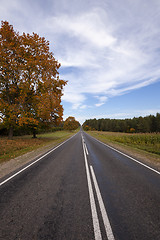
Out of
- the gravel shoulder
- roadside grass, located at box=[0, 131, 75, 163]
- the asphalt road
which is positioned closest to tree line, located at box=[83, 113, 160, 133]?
the gravel shoulder

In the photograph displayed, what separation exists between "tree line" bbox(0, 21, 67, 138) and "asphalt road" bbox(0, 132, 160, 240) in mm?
10810

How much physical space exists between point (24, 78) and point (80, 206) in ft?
53.1

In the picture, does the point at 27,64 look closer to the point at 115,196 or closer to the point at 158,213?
the point at 115,196

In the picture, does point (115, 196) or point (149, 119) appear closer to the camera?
point (115, 196)

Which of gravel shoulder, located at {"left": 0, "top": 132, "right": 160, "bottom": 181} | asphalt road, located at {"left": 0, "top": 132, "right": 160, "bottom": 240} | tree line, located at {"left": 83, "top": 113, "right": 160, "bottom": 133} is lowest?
gravel shoulder, located at {"left": 0, "top": 132, "right": 160, "bottom": 181}

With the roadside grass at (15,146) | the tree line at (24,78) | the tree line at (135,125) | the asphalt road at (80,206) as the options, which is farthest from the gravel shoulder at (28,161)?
the tree line at (135,125)

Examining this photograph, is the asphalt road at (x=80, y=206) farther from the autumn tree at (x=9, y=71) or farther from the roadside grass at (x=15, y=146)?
the autumn tree at (x=9, y=71)

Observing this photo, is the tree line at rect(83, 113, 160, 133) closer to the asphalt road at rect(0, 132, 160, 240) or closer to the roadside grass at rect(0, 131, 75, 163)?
the roadside grass at rect(0, 131, 75, 163)

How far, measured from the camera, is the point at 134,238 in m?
2.09

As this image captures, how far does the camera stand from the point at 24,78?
1450cm

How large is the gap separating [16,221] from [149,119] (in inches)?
2851

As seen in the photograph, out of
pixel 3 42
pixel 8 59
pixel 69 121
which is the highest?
pixel 3 42

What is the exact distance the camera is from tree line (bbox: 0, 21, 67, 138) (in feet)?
43.3

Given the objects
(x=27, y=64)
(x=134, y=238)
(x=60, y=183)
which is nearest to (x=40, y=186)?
(x=60, y=183)
